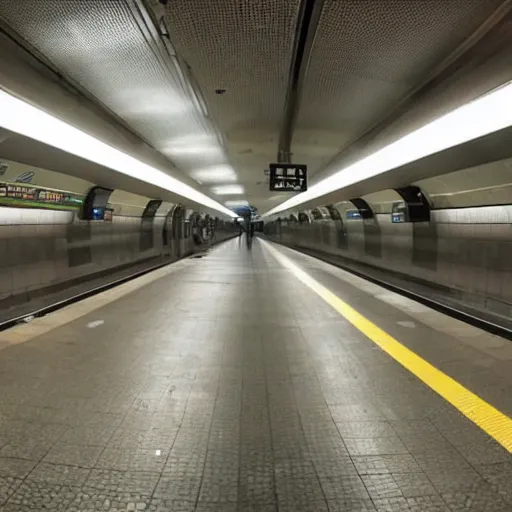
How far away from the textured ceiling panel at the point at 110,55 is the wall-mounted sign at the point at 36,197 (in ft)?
7.86

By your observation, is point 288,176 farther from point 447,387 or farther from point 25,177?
point 447,387

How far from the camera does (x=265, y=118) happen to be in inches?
250

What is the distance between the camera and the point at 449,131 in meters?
4.89

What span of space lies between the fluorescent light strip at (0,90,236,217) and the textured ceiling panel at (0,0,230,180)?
483 mm

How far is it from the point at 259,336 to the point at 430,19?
149 inches

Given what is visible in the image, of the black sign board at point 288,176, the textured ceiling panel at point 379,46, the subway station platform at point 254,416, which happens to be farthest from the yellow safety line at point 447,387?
the black sign board at point 288,176

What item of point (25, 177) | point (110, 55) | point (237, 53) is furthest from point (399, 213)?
point (110, 55)

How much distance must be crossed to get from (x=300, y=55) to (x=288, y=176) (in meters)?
5.48

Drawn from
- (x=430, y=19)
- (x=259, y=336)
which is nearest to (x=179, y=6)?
(x=430, y=19)

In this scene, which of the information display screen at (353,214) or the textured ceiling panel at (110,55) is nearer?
the textured ceiling panel at (110,55)

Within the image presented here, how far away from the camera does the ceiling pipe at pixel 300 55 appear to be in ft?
10.8

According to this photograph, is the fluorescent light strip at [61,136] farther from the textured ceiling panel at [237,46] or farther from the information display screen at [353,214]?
the information display screen at [353,214]

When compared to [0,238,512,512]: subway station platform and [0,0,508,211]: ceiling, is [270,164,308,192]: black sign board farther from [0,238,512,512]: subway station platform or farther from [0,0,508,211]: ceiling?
[0,238,512,512]: subway station platform

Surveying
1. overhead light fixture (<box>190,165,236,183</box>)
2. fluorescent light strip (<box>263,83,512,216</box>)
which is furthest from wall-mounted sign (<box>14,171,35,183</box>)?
fluorescent light strip (<box>263,83,512,216</box>)
